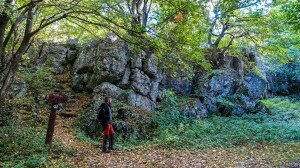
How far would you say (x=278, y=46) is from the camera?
16531 mm

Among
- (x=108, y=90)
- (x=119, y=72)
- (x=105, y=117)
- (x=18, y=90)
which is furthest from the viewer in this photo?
(x=119, y=72)

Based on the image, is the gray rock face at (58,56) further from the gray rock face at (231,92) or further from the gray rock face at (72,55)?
the gray rock face at (231,92)

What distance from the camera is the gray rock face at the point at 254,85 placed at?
60.7 feet

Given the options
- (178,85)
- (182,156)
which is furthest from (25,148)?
(178,85)

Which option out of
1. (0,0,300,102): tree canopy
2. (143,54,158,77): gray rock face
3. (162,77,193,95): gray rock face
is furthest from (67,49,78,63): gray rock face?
(162,77,193,95): gray rock face

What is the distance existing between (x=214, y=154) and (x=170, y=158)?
1.79m

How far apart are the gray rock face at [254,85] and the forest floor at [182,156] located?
8.29 meters

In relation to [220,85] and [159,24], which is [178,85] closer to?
[220,85]

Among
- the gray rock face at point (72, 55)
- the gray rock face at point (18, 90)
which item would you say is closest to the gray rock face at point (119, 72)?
the gray rock face at point (72, 55)

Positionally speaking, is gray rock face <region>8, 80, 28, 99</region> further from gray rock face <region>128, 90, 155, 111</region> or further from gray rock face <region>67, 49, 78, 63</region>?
gray rock face <region>128, 90, 155, 111</region>

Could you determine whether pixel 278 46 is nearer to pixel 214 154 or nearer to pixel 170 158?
pixel 214 154

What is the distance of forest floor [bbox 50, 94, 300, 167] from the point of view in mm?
7449

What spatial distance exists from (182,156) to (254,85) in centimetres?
1261

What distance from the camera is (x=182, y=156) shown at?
27.9 ft
